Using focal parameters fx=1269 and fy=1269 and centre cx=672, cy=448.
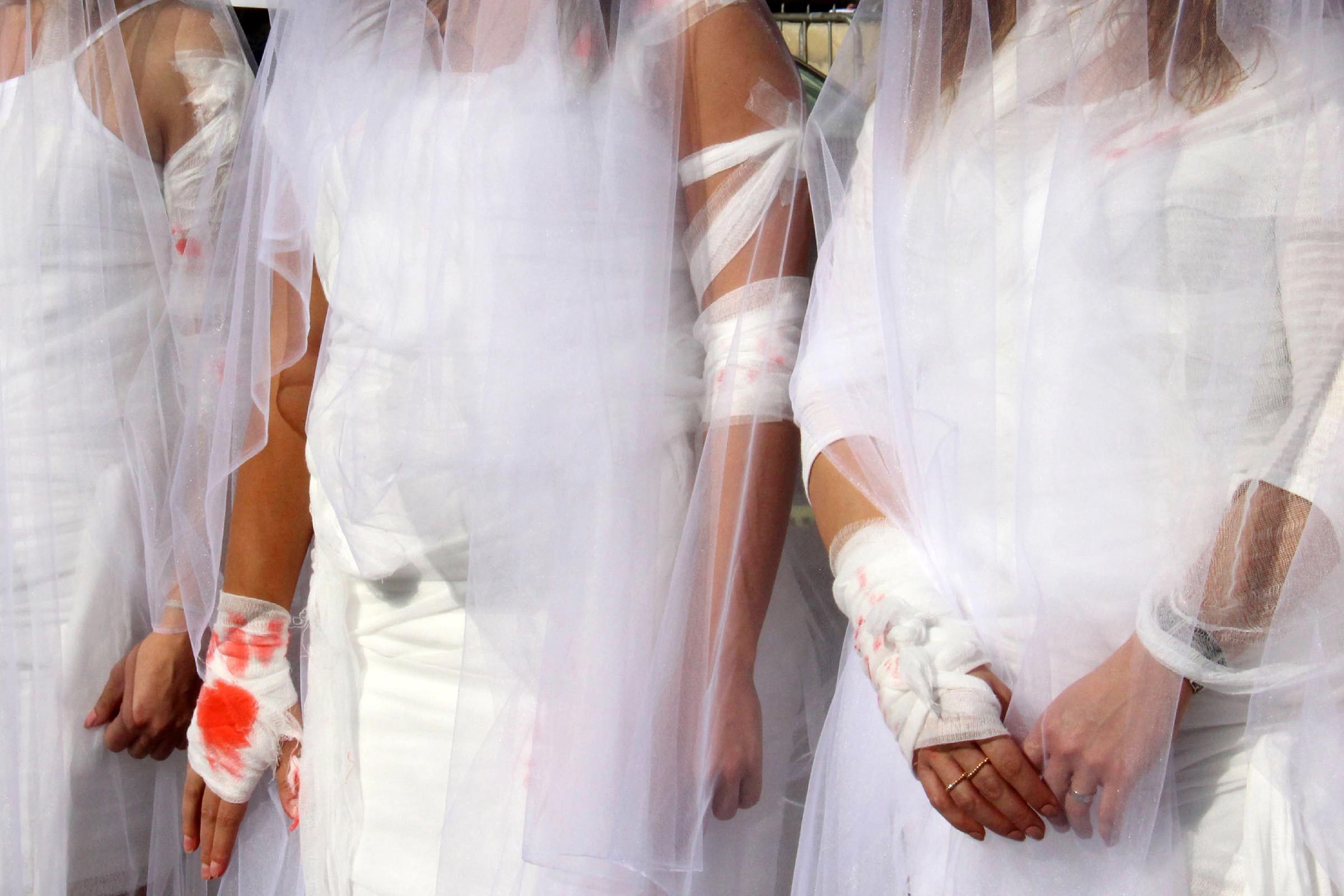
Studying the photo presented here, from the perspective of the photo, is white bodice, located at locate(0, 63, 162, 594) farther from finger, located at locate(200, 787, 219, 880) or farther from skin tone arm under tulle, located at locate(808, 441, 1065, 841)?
skin tone arm under tulle, located at locate(808, 441, 1065, 841)

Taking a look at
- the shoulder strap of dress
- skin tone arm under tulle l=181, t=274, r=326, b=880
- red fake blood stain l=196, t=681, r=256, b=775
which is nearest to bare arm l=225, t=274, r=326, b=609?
skin tone arm under tulle l=181, t=274, r=326, b=880

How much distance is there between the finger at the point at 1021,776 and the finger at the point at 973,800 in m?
0.01

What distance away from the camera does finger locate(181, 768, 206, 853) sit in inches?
58.8

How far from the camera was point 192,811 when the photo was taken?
59.3 inches

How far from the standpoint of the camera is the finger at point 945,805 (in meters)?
0.96

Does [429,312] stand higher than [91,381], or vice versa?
[429,312]

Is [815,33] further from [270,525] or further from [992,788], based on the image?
[992,788]

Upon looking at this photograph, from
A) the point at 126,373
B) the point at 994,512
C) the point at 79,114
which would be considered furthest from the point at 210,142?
the point at 994,512

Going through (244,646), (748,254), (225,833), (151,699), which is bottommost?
(225,833)

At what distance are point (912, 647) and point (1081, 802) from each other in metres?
0.16

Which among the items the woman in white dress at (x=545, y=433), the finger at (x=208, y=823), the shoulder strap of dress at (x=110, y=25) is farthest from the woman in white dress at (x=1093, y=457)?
the shoulder strap of dress at (x=110, y=25)

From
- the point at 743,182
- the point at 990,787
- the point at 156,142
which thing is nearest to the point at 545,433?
the point at 743,182

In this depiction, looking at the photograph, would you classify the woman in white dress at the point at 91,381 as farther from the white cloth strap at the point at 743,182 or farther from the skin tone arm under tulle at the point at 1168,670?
the skin tone arm under tulle at the point at 1168,670

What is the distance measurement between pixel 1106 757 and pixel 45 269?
4.38 ft
